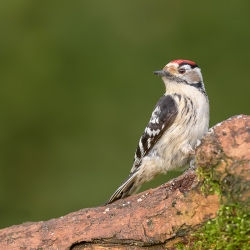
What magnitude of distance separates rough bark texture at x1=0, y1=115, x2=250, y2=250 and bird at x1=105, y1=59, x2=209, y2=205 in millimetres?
783

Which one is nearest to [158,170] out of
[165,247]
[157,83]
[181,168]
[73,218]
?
[181,168]

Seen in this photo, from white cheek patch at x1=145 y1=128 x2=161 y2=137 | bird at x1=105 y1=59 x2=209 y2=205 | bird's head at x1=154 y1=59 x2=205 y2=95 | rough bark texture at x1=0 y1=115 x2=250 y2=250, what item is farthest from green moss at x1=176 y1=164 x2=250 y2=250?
bird's head at x1=154 y1=59 x2=205 y2=95

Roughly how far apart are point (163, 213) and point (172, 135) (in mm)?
1162

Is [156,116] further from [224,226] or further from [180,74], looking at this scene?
[224,226]

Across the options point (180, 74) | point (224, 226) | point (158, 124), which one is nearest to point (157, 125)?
point (158, 124)

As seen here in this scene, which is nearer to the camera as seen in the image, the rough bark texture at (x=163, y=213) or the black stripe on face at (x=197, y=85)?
the rough bark texture at (x=163, y=213)

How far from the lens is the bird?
315 centimetres

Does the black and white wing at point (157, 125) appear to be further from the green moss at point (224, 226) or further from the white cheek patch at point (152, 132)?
the green moss at point (224, 226)

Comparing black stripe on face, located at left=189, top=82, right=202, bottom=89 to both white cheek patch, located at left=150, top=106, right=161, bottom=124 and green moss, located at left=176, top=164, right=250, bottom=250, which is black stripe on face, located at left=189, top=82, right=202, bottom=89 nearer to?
white cheek patch, located at left=150, top=106, right=161, bottom=124

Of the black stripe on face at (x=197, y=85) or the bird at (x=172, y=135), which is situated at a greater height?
the black stripe on face at (x=197, y=85)

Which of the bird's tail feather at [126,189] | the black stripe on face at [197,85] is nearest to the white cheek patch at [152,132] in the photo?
the bird's tail feather at [126,189]

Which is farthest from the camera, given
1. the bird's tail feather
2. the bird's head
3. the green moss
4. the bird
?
the bird's head

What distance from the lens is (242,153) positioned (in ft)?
5.71

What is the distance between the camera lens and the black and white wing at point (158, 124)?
3195mm
